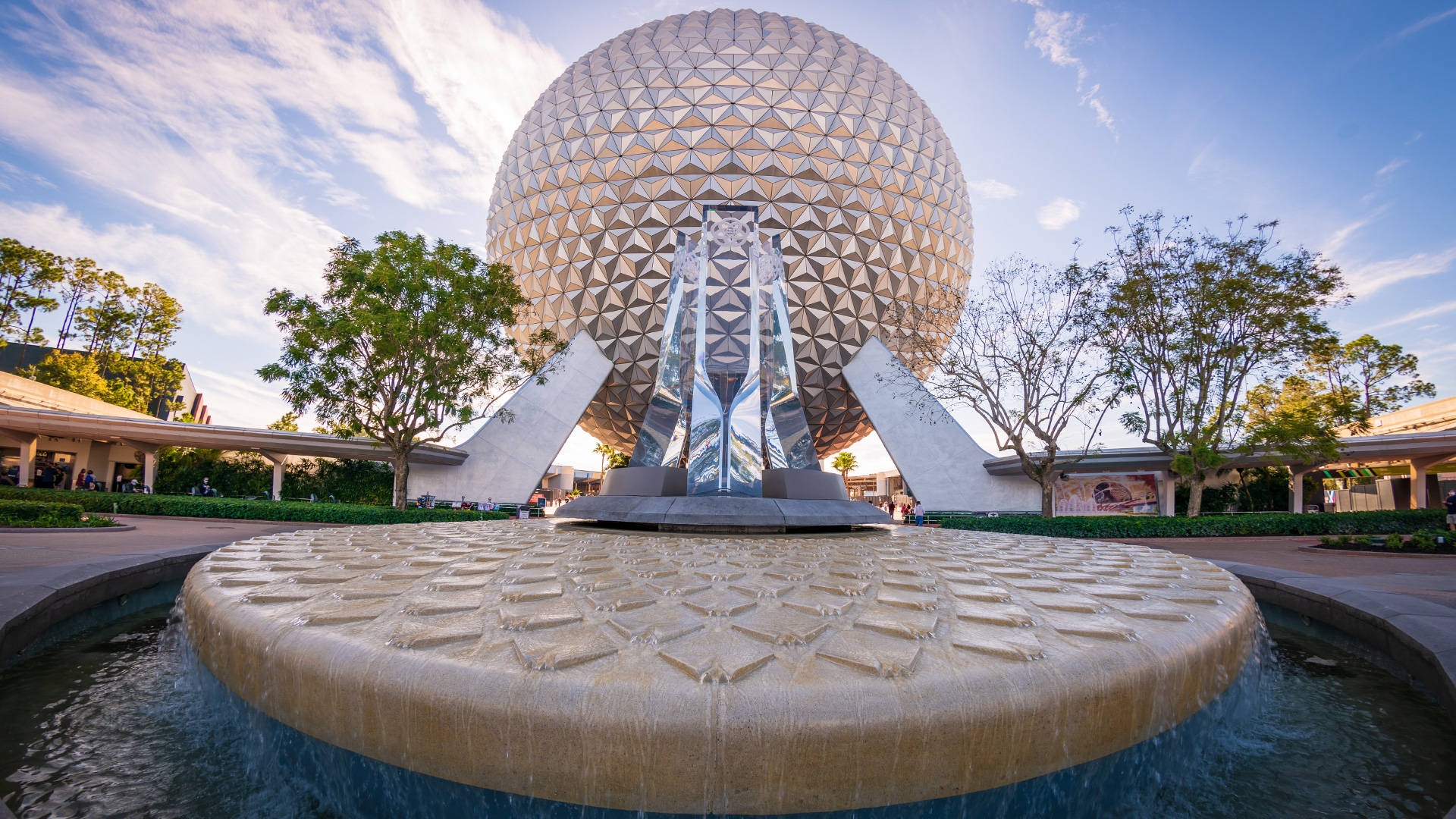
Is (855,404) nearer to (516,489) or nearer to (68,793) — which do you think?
(516,489)

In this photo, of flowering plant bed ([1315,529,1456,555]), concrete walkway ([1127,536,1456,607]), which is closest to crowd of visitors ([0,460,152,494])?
concrete walkway ([1127,536,1456,607])

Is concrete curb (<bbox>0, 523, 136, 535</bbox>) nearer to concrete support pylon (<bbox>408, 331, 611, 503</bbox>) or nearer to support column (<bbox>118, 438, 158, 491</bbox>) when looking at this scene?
concrete support pylon (<bbox>408, 331, 611, 503</bbox>)

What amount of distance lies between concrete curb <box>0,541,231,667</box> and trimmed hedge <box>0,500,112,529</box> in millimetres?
6653

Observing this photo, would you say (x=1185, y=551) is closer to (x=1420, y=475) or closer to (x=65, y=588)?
(x=65, y=588)

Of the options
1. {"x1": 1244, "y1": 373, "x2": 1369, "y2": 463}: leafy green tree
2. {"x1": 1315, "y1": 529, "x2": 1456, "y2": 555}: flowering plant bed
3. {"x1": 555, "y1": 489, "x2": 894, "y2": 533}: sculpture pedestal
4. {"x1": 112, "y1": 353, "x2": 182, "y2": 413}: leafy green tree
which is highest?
{"x1": 112, "y1": 353, "x2": 182, "y2": 413}: leafy green tree

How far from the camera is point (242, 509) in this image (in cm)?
1700

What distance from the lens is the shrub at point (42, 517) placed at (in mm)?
10656

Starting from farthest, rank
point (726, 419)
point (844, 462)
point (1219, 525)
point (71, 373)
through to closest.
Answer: point (844, 462) < point (71, 373) < point (1219, 525) < point (726, 419)

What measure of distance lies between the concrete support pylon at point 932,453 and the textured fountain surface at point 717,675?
1495 cm

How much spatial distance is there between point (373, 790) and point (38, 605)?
3824 millimetres

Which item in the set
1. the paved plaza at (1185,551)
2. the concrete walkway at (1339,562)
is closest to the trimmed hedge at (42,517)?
the paved plaza at (1185,551)

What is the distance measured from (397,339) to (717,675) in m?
16.4

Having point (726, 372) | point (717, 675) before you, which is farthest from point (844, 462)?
point (717, 675)

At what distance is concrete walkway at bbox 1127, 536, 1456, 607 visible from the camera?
653 cm
